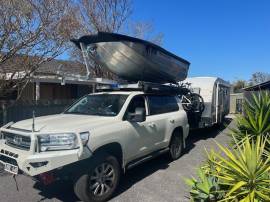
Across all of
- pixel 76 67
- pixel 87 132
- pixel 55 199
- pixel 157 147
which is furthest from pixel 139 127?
pixel 76 67

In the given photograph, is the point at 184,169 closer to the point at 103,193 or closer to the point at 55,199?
the point at 103,193

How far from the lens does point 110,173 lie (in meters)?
4.93

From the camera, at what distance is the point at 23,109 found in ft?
31.6

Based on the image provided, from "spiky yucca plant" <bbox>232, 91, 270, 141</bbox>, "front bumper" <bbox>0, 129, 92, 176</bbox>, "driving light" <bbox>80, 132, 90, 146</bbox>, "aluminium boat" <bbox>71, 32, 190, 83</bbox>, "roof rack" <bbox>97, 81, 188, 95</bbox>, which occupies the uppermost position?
"aluminium boat" <bbox>71, 32, 190, 83</bbox>

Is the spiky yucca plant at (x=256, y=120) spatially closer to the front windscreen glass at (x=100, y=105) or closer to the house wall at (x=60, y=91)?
the front windscreen glass at (x=100, y=105)

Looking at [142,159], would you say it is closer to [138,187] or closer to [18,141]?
[138,187]

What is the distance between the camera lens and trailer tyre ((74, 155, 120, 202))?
4.45 metres

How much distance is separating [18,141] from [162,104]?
3.67 metres

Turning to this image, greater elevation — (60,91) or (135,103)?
(60,91)

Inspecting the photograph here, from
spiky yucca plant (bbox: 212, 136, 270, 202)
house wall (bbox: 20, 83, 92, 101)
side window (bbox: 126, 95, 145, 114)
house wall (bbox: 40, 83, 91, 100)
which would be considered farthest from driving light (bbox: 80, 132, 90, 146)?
house wall (bbox: 40, 83, 91, 100)

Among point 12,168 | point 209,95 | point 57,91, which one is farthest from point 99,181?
point 57,91

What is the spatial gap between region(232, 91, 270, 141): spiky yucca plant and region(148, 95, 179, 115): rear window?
189 cm

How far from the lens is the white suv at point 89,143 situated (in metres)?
4.25

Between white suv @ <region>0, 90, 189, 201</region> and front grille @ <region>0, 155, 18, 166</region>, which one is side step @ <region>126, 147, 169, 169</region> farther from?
front grille @ <region>0, 155, 18, 166</region>
